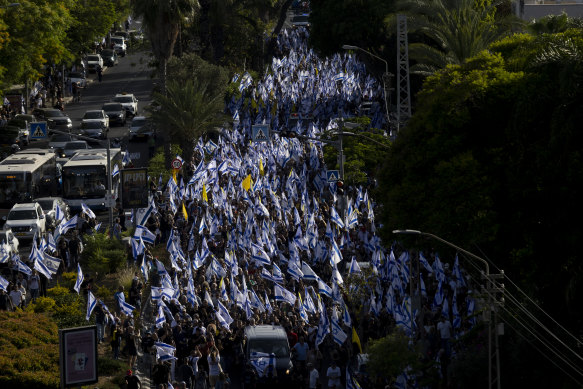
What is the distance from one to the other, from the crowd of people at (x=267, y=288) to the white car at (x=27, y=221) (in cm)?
469

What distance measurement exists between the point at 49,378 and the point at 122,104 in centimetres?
4702

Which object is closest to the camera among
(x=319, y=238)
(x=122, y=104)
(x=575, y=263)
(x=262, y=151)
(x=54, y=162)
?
(x=575, y=263)

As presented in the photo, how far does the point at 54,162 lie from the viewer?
5200 centimetres

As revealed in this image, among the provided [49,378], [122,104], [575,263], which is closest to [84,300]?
[49,378]

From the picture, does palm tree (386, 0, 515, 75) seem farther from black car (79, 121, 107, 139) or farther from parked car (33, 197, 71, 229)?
black car (79, 121, 107, 139)

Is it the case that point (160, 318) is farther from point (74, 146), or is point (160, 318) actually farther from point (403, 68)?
point (74, 146)

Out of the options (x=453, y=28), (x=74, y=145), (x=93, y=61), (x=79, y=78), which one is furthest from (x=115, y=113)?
(x=453, y=28)

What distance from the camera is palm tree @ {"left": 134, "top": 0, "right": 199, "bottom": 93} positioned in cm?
5169

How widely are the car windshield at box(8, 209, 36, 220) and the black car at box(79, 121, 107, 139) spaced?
20850 mm

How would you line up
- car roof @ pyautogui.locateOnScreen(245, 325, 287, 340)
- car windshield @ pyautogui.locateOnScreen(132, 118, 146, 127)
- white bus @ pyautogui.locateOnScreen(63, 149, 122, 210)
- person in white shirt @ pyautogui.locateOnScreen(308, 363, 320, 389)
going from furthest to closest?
car windshield @ pyautogui.locateOnScreen(132, 118, 146, 127)
white bus @ pyautogui.locateOnScreen(63, 149, 122, 210)
car roof @ pyautogui.locateOnScreen(245, 325, 287, 340)
person in white shirt @ pyautogui.locateOnScreen(308, 363, 320, 389)

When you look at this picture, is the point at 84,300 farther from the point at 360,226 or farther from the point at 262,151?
the point at 262,151

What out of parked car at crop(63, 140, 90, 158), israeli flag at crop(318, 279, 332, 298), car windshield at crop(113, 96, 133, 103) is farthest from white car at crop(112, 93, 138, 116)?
israeli flag at crop(318, 279, 332, 298)

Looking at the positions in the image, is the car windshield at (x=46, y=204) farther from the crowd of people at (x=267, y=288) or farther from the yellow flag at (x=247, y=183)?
the yellow flag at (x=247, y=183)

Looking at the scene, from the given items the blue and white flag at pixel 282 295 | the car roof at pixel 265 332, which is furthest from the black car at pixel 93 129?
the car roof at pixel 265 332
